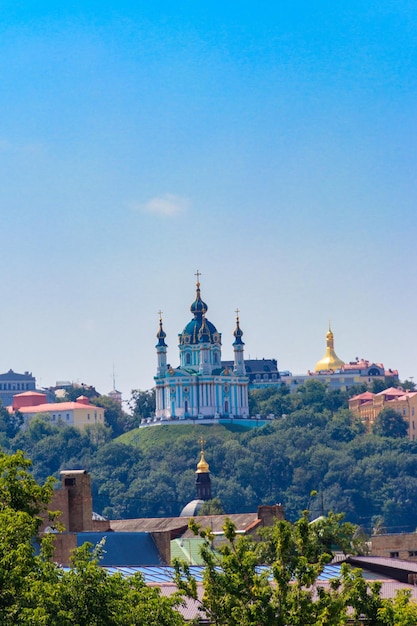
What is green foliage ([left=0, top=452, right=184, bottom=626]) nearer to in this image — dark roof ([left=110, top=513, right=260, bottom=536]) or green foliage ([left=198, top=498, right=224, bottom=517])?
dark roof ([left=110, top=513, right=260, bottom=536])

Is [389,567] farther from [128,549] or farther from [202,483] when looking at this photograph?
[202,483]

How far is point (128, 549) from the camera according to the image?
221ft

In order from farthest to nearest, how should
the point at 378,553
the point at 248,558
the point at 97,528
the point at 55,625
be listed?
1. the point at 378,553
2. the point at 97,528
3. the point at 248,558
4. the point at 55,625

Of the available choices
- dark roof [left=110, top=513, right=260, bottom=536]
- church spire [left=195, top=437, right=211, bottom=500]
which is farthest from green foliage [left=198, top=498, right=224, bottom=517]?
dark roof [left=110, top=513, right=260, bottom=536]

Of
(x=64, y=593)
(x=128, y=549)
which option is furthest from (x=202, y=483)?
(x=64, y=593)

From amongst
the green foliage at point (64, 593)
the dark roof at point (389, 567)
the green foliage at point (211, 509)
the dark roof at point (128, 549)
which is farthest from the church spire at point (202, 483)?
the green foliage at point (64, 593)

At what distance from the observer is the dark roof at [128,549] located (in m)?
64.8

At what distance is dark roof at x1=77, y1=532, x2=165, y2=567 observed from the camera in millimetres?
64750

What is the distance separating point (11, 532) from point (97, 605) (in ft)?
6.68

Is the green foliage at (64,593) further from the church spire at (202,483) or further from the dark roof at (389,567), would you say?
the church spire at (202,483)

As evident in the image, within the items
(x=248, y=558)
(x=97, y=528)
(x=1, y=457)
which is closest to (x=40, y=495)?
(x=1, y=457)

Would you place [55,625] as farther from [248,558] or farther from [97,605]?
[248,558]

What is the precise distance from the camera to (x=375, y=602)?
136ft

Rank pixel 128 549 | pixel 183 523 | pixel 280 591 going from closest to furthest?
pixel 280 591 < pixel 128 549 < pixel 183 523
